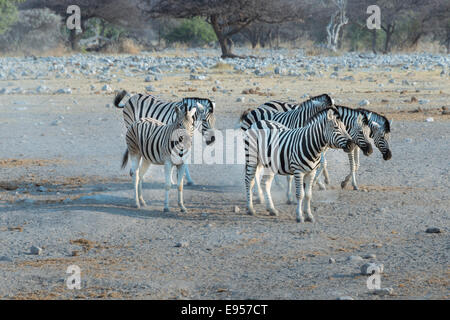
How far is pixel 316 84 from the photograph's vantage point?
19.3 m

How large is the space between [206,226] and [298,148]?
1167mm

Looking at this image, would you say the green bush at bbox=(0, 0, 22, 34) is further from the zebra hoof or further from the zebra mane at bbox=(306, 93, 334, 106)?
the zebra hoof

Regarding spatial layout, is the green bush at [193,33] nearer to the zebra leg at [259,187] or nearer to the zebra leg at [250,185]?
the zebra leg at [259,187]

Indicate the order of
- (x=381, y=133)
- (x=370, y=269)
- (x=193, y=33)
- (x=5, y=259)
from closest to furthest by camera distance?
(x=370, y=269) < (x=5, y=259) < (x=381, y=133) < (x=193, y=33)

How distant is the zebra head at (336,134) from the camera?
695 centimetres

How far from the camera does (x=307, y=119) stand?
8.29 metres

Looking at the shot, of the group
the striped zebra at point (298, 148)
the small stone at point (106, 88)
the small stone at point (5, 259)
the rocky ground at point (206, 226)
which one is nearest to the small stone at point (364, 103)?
the rocky ground at point (206, 226)

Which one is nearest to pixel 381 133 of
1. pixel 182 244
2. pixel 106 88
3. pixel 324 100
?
pixel 324 100

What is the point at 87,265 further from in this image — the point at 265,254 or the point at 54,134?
the point at 54,134

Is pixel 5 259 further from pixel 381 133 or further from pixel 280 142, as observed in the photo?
pixel 381 133

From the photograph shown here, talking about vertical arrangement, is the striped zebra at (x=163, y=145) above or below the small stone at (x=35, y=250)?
above

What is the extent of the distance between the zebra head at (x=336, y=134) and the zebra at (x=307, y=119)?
2.07ft

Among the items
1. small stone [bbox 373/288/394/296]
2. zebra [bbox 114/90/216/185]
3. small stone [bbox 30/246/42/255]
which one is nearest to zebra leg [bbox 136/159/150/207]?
zebra [bbox 114/90/216/185]
